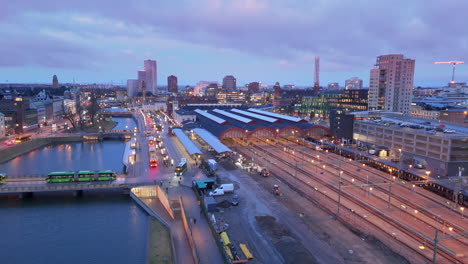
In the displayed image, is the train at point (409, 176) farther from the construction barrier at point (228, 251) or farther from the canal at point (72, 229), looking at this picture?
the canal at point (72, 229)

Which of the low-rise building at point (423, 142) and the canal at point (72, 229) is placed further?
the low-rise building at point (423, 142)

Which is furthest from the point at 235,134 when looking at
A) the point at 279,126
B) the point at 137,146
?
the point at 137,146

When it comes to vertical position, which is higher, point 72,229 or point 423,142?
point 423,142

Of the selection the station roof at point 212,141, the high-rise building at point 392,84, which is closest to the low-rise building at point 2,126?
the station roof at point 212,141

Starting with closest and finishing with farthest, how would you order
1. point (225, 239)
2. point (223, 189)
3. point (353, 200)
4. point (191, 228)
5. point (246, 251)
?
1. point (246, 251)
2. point (225, 239)
3. point (191, 228)
4. point (353, 200)
5. point (223, 189)

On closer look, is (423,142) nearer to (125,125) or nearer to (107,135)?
(107,135)

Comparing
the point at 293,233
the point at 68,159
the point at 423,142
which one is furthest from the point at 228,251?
the point at 68,159
